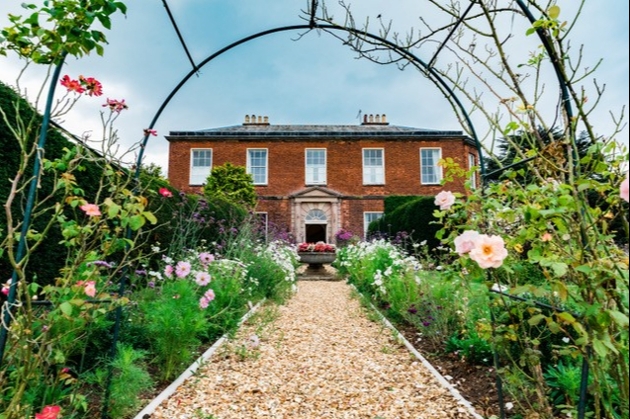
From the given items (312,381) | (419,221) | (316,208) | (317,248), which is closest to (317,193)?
(316,208)

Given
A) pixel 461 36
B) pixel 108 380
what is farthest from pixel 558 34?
pixel 108 380

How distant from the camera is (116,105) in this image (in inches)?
74.8

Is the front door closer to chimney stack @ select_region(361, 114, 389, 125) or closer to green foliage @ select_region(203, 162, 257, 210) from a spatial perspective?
green foliage @ select_region(203, 162, 257, 210)

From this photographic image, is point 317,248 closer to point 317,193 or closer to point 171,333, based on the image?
point 317,193

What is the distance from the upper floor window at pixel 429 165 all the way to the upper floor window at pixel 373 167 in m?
1.82

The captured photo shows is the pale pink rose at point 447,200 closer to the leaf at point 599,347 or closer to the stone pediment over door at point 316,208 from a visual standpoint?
the leaf at point 599,347

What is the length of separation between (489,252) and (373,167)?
1601 cm

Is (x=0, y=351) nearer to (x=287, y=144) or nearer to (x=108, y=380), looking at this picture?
(x=108, y=380)

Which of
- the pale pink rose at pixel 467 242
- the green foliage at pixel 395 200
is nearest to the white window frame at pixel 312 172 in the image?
the green foliage at pixel 395 200

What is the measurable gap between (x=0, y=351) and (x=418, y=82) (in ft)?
9.03

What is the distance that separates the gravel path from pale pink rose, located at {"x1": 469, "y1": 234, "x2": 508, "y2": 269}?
137 cm

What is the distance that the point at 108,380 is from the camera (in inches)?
77.9

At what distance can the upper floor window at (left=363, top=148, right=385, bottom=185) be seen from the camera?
55.9 ft

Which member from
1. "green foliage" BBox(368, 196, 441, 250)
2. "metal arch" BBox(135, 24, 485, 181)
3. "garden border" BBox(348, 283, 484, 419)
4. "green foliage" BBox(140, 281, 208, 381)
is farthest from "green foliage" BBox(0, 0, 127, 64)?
"green foliage" BBox(368, 196, 441, 250)
